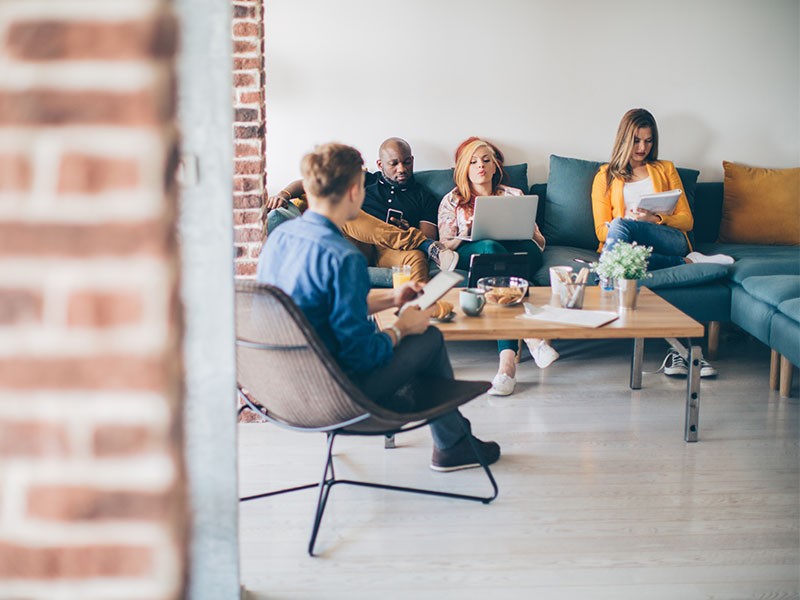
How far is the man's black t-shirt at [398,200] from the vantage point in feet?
16.3

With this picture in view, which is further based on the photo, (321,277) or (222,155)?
(321,277)

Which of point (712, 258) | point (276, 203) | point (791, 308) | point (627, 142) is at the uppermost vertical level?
point (627, 142)

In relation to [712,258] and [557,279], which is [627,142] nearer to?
[712,258]

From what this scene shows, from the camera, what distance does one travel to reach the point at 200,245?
79.1 inches

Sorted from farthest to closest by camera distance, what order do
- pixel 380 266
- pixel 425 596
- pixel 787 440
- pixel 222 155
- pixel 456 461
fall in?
pixel 380 266
pixel 787 440
pixel 456 461
pixel 425 596
pixel 222 155

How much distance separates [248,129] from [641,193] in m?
2.55

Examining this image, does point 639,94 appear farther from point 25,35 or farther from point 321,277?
point 25,35

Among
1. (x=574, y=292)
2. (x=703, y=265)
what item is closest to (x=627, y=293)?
(x=574, y=292)

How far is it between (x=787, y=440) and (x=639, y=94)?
9.04ft

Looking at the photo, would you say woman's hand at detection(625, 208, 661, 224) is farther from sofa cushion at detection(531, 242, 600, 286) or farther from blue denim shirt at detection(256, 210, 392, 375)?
blue denim shirt at detection(256, 210, 392, 375)

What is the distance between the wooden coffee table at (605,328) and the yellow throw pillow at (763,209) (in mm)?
1908

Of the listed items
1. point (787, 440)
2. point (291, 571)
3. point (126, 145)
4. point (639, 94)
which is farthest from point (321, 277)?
point (639, 94)

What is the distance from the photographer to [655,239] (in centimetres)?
473

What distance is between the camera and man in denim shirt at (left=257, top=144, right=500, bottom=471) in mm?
2486
